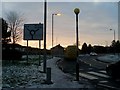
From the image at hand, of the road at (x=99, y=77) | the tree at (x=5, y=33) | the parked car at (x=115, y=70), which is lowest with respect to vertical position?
the road at (x=99, y=77)

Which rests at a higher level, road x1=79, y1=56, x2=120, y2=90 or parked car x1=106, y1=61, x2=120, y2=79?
parked car x1=106, y1=61, x2=120, y2=79

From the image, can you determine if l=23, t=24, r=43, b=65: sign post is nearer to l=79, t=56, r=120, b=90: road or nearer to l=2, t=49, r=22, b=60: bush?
l=79, t=56, r=120, b=90: road

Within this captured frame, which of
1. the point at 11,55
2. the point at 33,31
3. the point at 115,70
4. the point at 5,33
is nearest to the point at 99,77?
A: the point at 115,70

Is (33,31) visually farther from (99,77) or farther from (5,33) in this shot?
(5,33)

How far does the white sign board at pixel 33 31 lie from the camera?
927 inches

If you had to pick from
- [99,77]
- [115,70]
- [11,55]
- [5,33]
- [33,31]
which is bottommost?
[99,77]

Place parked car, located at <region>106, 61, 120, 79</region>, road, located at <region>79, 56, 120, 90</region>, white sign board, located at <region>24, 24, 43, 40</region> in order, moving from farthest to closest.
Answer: white sign board, located at <region>24, 24, 43, 40</region>
parked car, located at <region>106, 61, 120, 79</region>
road, located at <region>79, 56, 120, 90</region>

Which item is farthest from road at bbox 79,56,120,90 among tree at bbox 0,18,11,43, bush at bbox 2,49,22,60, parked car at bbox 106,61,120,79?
tree at bbox 0,18,11,43

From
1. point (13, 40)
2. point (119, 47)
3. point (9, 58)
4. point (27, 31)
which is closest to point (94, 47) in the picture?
point (119, 47)

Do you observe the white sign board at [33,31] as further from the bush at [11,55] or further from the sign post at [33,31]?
the bush at [11,55]

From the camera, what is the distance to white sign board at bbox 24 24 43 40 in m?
23.5

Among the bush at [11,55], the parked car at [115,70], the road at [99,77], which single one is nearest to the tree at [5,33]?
the bush at [11,55]

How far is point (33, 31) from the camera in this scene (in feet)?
78.4

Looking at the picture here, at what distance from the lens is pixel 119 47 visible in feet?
409
